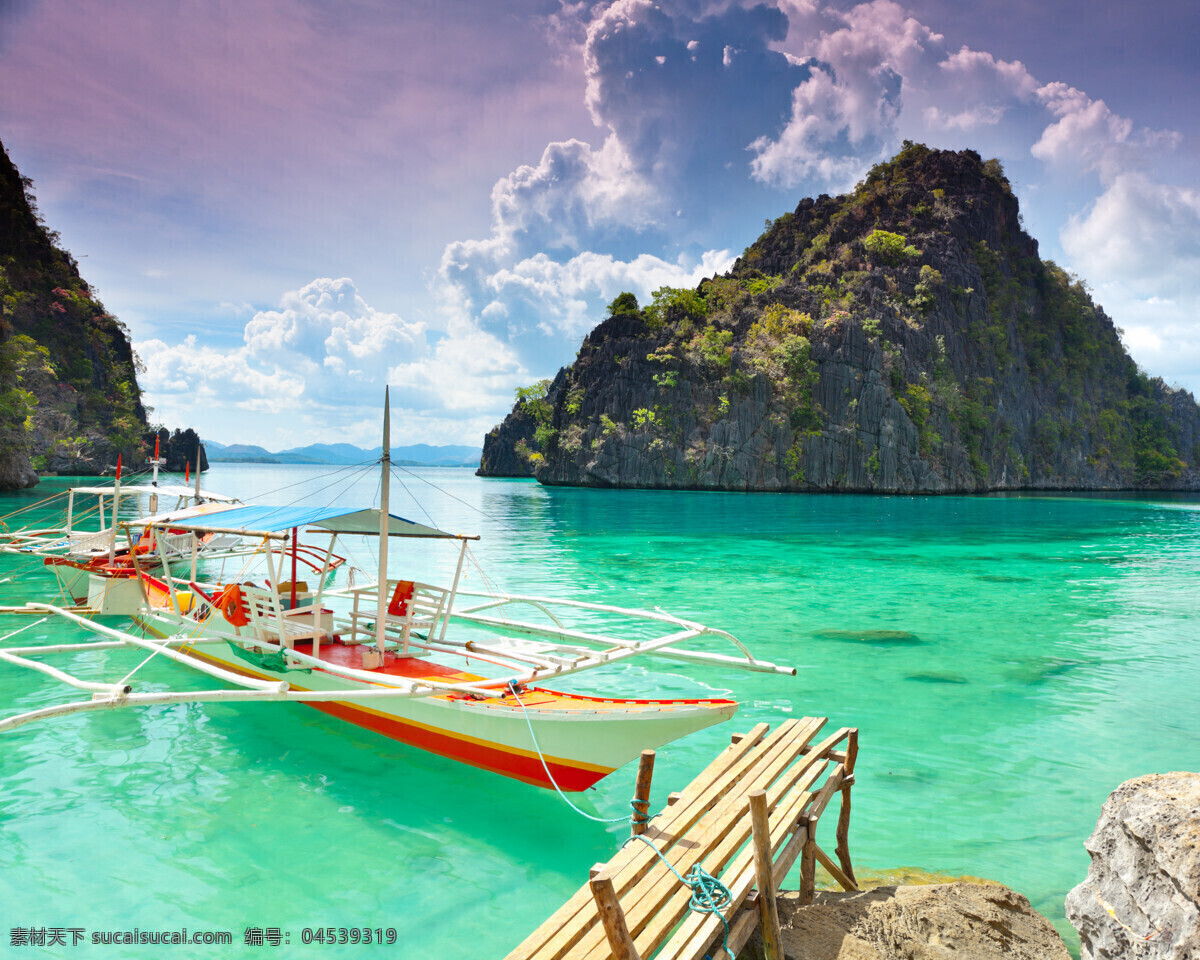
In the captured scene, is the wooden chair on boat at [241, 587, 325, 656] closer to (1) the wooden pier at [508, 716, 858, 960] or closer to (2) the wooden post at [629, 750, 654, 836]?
(2) the wooden post at [629, 750, 654, 836]

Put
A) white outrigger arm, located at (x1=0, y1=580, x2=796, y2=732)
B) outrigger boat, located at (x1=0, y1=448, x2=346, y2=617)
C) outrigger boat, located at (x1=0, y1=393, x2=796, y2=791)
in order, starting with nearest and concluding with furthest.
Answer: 1. white outrigger arm, located at (x1=0, y1=580, x2=796, y2=732)
2. outrigger boat, located at (x1=0, y1=393, x2=796, y2=791)
3. outrigger boat, located at (x1=0, y1=448, x2=346, y2=617)

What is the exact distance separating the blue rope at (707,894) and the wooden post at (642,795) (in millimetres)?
873

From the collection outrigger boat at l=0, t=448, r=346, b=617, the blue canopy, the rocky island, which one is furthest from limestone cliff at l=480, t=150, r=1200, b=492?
the blue canopy

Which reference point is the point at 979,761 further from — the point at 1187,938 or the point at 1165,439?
the point at 1165,439

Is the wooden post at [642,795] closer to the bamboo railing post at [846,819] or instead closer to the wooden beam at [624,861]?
the wooden beam at [624,861]

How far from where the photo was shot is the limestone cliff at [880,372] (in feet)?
273

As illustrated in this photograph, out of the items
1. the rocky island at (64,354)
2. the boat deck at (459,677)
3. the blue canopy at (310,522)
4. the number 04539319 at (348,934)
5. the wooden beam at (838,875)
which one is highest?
the rocky island at (64,354)

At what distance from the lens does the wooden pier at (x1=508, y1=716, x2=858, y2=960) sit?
408 centimetres

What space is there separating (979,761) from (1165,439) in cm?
14069

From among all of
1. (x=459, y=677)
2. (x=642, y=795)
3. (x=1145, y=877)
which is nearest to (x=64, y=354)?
(x=459, y=677)

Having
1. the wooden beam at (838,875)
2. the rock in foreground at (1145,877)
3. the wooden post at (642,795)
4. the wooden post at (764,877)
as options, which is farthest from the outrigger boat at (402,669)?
the rock in foreground at (1145,877)

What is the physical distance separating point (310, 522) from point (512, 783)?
463 centimetres

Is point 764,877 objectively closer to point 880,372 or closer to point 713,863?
point 713,863

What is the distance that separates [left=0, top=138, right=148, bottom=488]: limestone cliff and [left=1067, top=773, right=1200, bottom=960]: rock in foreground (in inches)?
3550
